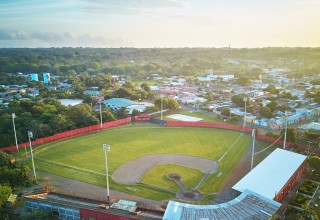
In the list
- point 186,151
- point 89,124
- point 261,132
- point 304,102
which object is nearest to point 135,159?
point 186,151

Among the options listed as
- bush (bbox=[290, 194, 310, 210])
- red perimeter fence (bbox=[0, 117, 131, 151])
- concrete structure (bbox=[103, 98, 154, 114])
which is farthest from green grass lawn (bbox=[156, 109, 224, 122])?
bush (bbox=[290, 194, 310, 210])

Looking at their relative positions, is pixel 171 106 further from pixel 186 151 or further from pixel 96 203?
pixel 96 203

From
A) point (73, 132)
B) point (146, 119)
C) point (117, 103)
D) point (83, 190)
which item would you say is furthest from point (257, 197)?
point (117, 103)

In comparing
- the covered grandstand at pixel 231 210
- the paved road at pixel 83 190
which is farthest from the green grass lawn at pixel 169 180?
the covered grandstand at pixel 231 210

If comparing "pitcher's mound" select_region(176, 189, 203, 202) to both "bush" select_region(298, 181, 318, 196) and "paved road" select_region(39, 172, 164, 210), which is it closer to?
"paved road" select_region(39, 172, 164, 210)

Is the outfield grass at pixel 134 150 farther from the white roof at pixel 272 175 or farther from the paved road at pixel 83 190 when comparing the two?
the white roof at pixel 272 175
